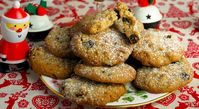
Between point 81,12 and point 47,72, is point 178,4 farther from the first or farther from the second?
point 47,72

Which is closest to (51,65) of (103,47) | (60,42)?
(60,42)

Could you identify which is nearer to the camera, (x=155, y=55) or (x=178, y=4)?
(x=155, y=55)

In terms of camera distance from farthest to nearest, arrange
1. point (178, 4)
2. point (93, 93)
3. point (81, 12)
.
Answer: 1. point (178, 4)
2. point (81, 12)
3. point (93, 93)

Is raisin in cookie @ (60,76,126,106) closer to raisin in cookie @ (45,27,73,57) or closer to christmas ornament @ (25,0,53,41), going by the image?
raisin in cookie @ (45,27,73,57)

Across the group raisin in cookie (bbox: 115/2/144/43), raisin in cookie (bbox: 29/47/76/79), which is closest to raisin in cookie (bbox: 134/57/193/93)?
raisin in cookie (bbox: 115/2/144/43)

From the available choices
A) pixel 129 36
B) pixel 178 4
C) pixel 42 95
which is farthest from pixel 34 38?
pixel 178 4

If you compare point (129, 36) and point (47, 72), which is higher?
point (129, 36)

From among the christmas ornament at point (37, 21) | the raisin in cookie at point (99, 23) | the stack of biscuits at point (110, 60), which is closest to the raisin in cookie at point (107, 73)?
the stack of biscuits at point (110, 60)
